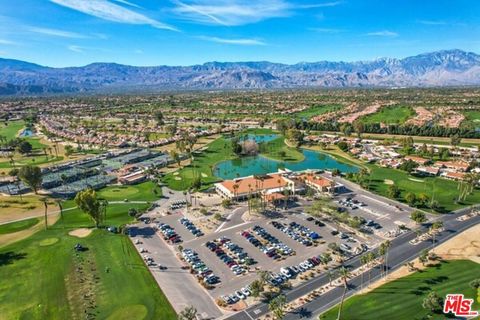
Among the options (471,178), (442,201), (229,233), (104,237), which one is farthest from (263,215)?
(471,178)

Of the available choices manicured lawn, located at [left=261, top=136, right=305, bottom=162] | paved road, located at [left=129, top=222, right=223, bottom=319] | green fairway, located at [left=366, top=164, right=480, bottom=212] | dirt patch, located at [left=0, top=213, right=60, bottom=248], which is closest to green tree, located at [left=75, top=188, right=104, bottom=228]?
paved road, located at [left=129, top=222, right=223, bottom=319]

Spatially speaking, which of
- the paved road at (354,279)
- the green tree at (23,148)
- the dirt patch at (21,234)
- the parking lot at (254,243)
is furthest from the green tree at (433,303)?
the green tree at (23,148)

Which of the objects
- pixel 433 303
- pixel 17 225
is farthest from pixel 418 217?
pixel 17 225

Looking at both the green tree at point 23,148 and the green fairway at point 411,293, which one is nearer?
the green fairway at point 411,293

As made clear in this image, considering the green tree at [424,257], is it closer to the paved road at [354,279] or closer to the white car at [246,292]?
the paved road at [354,279]

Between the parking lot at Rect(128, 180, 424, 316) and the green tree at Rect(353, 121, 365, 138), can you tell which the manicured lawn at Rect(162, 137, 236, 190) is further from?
the green tree at Rect(353, 121, 365, 138)

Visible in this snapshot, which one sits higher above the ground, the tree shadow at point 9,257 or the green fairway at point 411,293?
the green fairway at point 411,293

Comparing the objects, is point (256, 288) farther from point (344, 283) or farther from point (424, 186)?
point (424, 186)
